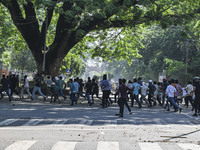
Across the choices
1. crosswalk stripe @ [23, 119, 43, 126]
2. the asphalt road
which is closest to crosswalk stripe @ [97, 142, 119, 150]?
the asphalt road

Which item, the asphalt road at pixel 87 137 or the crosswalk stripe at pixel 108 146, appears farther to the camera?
the asphalt road at pixel 87 137

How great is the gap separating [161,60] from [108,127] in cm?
4770

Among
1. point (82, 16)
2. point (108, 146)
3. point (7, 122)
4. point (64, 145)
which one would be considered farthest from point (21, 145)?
point (82, 16)

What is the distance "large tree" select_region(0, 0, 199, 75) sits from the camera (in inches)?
950

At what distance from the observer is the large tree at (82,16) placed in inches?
950

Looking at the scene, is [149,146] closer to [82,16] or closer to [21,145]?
[21,145]

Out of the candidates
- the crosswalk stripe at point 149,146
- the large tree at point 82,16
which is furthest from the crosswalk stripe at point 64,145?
the large tree at point 82,16

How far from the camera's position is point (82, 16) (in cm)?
2580

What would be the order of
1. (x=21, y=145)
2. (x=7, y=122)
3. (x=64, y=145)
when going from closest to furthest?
1. (x=21, y=145)
2. (x=64, y=145)
3. (x=7, y=122)

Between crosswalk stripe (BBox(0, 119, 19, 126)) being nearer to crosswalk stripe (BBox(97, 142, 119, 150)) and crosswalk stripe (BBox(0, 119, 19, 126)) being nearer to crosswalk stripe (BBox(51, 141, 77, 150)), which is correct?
crosswalk stripe (BBox(51, 141, 77, 150))

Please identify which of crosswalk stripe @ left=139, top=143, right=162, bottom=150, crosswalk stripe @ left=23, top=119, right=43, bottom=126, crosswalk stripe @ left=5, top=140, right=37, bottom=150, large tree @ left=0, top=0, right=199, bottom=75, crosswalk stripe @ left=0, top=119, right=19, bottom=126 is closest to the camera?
crosswalk stripe @ left=5, top=140, right=37, bottom=150

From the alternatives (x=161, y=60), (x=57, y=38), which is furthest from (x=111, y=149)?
(x=161, y=60)

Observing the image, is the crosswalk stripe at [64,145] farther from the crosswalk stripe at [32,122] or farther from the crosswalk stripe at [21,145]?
the crosswalk stripe at [32,122]

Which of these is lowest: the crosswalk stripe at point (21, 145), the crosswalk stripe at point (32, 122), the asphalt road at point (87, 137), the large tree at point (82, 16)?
the crosswalk stripe at point (21, 145)
